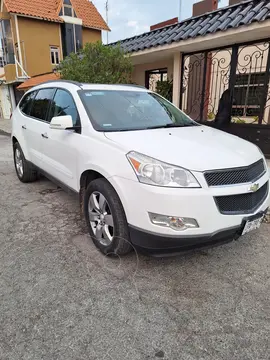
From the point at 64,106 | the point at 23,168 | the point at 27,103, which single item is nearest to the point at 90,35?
the point at 27,103

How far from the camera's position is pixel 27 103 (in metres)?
4.77

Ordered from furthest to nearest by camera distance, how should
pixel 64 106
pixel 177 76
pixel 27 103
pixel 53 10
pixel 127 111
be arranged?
pixel 53 10
pixel 177 76
pixel 27 103
pixel 64 106
pixel 127 111

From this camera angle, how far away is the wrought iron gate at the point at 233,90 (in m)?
6.29

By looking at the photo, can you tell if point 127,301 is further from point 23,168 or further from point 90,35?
point 90,35

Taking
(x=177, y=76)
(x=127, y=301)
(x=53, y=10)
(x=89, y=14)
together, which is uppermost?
(x=89, y=14)

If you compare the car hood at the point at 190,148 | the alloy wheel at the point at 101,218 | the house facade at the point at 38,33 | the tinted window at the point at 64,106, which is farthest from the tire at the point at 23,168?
the house facade at the point at 38,33

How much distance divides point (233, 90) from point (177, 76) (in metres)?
1.75

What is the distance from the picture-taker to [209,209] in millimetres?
2105

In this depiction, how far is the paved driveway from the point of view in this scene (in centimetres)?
174

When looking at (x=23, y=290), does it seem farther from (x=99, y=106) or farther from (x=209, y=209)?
(x=99, y=106)

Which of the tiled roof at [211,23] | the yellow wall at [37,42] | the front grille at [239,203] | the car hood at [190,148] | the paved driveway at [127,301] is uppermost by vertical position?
the yellow wall at [37,42]

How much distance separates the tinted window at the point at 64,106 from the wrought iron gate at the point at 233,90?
4.58 m

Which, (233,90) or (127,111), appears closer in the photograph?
(127,111)

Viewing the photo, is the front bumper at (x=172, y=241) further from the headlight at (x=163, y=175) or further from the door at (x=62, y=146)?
the door at (x=62, y=146)
